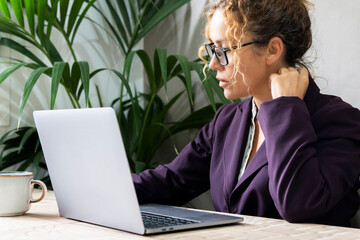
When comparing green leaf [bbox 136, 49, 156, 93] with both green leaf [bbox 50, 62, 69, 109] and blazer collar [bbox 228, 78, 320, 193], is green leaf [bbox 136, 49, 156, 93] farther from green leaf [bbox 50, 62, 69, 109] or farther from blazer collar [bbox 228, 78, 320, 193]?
blazer collar [bbox 228, 78, 320, 193]

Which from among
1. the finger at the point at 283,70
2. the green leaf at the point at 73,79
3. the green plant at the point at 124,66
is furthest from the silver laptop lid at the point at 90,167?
the green leaf at the point at 73,79

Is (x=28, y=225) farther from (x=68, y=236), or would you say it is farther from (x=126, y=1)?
(x=126, y=1)

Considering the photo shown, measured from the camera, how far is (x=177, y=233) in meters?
0.99

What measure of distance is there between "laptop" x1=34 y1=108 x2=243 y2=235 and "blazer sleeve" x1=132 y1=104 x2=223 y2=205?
1.18 feet

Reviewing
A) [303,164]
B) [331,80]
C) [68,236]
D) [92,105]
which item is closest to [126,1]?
[92,105]

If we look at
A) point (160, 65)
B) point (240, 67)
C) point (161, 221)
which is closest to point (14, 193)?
point (161, 221)

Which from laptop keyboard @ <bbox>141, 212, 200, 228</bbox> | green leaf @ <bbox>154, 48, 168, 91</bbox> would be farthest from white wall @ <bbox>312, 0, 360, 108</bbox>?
laptop keyboard @ <bbox>141, 212, 200, 228</bbox>

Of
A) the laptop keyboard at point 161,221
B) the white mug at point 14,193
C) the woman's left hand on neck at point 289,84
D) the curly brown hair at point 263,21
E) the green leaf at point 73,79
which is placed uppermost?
the curly brown hair at point 263,21

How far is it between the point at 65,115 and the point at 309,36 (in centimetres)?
83

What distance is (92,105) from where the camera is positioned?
8.74 feet

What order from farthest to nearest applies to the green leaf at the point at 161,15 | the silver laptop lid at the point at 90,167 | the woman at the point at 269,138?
the green leaf at the point at 161,15
the woman at the point at 269,138
the silver laptop lid at the point at 90,167

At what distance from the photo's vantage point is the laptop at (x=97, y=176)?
0.95 metres

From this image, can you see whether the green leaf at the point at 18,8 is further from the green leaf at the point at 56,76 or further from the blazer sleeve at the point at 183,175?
the blazer sleeve at the point at 183,175

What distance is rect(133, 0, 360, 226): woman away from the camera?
126 cm
